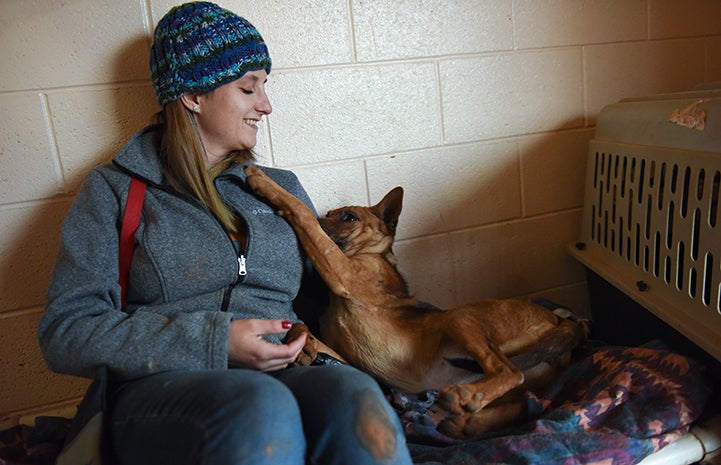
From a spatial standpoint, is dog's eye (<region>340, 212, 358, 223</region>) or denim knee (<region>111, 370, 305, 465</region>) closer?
denim knee (<region>111, 370, 305, 465</region>)

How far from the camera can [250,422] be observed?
933 mm

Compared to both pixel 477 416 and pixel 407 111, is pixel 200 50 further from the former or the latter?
pixel 477 416

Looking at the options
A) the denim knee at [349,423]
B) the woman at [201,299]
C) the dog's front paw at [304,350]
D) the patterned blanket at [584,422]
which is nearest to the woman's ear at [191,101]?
the woman at [201,299]

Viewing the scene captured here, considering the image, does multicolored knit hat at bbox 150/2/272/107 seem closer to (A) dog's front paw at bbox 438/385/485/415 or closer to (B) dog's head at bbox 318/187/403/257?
(B) dog's head at bbox 318/187/403/257

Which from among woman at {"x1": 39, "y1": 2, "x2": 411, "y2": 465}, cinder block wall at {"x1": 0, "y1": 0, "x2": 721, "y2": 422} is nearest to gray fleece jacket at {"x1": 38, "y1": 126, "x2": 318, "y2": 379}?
woman at {"x1": 39, "y1": 2, "x2": 411, "y2": 465}

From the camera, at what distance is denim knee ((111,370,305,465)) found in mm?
916

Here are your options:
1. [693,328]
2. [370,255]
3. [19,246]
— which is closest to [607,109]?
[693,328]

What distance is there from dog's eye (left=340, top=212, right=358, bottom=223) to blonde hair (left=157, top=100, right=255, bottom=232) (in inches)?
16.3

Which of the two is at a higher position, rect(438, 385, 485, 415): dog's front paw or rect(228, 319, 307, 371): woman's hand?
rect(228, 319, 307, 371): woman's hand

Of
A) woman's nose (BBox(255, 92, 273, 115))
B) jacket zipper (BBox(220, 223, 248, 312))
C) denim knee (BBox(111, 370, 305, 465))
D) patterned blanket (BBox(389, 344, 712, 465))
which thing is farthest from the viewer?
woman's nose (BBox(255, 92, 273, 115))

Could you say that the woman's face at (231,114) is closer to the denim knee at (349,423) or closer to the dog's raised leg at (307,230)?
the dog's raised leg at (307,230)

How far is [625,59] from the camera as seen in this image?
218 cm

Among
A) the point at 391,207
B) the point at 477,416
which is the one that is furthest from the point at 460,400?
the point at 391,207

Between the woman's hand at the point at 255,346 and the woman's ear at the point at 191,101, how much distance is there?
2.03 ft
